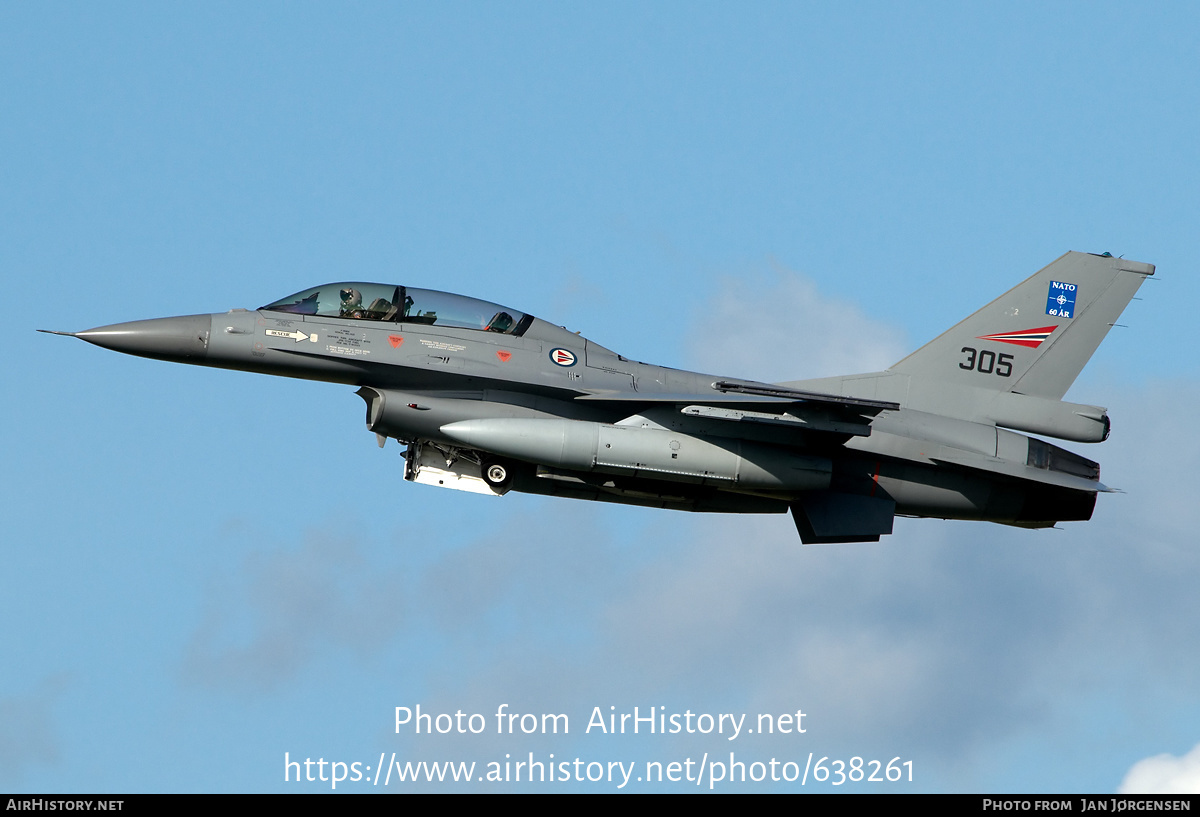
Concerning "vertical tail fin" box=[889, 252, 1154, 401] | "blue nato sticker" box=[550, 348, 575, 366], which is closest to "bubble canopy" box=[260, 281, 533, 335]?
"blue nato sticker" box=[550, 348, 575, 366]

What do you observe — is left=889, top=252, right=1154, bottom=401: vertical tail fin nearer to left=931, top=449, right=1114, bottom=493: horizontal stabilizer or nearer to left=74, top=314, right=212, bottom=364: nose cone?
left=931, top=449, right=1114, bottom=493: horizontal stabilizer

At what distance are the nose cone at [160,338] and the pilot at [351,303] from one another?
1681 mm

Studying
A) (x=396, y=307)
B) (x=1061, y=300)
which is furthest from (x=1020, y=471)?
(x=396, y=307)

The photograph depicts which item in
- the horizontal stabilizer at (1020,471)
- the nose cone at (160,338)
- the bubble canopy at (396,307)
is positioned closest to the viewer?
the nose cone at (160,338)

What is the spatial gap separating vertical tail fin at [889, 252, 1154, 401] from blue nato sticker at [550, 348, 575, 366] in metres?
4.92

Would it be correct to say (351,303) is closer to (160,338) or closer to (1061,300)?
(160,338)

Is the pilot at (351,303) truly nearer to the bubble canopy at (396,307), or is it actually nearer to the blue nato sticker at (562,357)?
the bubble canopy at (396,307)

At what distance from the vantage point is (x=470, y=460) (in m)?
19.4

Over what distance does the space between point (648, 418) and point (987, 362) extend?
5692 mm

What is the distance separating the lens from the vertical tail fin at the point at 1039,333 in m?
21.5

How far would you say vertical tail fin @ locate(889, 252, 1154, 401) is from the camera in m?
21.5

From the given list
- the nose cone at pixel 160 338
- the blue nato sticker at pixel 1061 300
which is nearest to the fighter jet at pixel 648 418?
the nose cone at pixel 160 338
